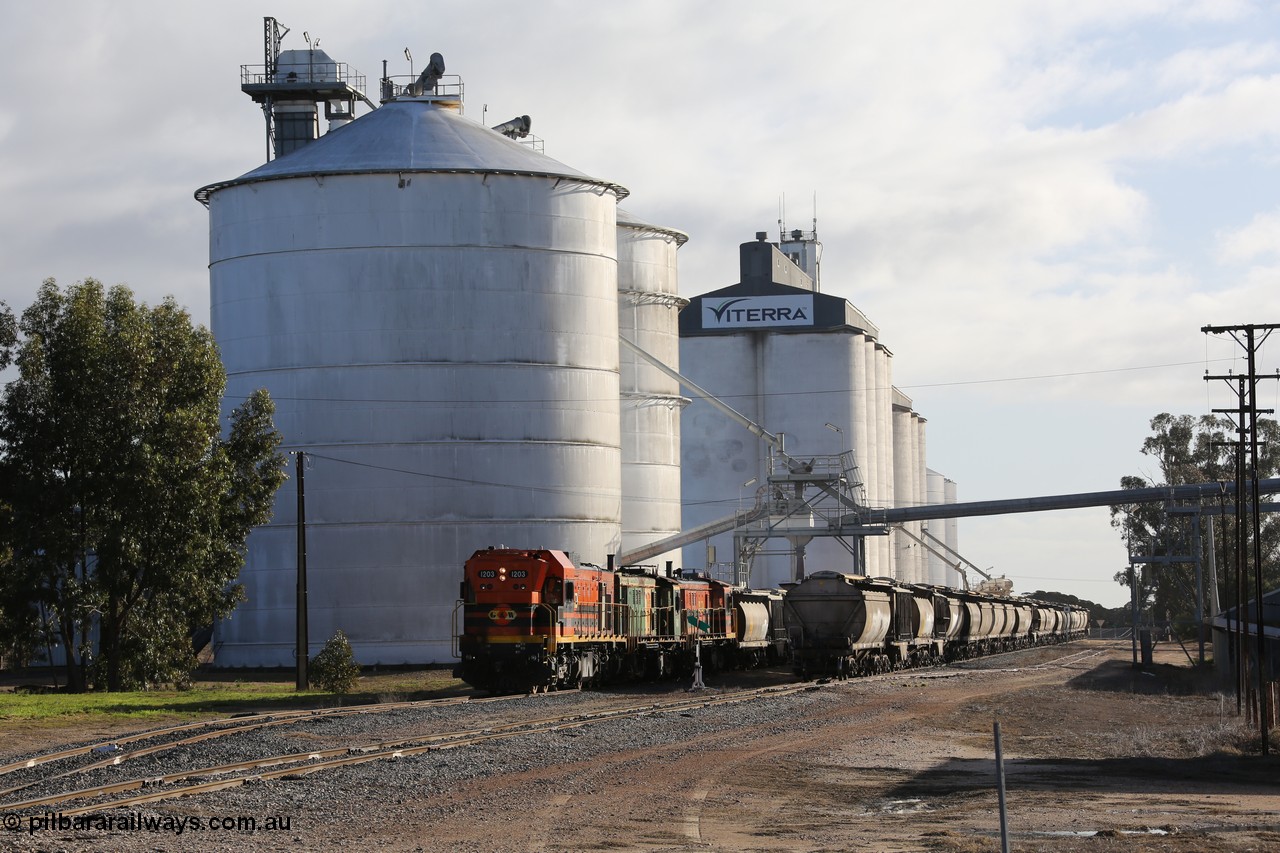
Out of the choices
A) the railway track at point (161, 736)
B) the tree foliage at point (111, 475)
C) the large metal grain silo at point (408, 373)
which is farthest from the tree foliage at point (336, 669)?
the large metal grain silo at point (408, 373)

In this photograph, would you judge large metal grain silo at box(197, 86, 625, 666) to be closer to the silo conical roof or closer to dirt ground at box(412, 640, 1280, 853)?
the silo conical roof

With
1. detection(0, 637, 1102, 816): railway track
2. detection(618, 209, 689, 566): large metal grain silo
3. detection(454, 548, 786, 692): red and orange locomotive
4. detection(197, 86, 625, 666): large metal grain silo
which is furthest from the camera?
detection(618, 209, 689, 566): large metal grain silo

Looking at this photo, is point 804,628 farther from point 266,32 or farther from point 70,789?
point 266,32

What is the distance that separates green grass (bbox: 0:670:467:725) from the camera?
116ft

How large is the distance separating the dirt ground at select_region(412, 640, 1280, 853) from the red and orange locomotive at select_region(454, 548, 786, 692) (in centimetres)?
929

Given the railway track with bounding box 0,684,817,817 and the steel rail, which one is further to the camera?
the steel rail

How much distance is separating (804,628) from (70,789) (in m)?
33.1

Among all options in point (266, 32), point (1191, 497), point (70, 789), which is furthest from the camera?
point (1191, 497)

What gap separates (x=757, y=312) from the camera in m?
107

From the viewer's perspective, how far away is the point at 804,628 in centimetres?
5119

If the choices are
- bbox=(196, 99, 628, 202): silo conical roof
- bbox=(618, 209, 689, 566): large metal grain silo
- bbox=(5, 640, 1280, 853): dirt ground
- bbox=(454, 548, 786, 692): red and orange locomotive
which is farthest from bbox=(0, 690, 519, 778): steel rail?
bbox=(618, 209, 689, 566): large metal grain silo

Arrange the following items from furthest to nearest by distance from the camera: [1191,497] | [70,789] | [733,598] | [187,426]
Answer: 1. [1191,497]
2. [733,598]
3. [187,426]
4. [70,789]

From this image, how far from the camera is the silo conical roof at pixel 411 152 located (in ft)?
204

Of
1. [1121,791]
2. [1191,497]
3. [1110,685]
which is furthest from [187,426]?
[1191,497]
